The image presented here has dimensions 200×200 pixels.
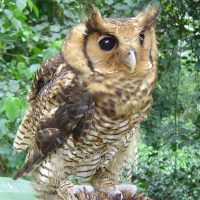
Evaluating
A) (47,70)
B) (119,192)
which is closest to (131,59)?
(47,70)

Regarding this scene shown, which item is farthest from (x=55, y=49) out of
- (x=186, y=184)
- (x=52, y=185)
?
(x=186, y=184)

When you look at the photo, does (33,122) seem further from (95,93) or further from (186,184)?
(186,184)

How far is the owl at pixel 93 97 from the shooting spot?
1.27 metres

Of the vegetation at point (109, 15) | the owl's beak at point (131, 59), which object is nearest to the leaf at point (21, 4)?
the vegetation at point (109, 15)

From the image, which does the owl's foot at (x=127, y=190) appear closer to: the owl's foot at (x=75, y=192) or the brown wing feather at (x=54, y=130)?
the owl's foot at (x=75, y=192)

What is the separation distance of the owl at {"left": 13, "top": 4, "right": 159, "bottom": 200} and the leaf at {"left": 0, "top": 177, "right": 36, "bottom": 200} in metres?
0.09

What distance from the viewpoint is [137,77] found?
1345 millimetres

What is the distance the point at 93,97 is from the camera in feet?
4.28

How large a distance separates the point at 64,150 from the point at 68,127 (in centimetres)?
14

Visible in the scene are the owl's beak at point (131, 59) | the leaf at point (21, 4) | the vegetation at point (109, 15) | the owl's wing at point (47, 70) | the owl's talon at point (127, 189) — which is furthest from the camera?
the vegetation at point (109, 15)

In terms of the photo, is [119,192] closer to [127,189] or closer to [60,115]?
[127,189]

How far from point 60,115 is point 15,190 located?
53 cm

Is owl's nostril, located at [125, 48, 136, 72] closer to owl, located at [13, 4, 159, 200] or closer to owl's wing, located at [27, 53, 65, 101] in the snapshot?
owl, located at [13, 4, 159, 200]

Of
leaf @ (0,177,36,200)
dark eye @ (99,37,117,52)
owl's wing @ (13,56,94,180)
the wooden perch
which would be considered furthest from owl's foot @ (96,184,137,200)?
dark eye @ (99,37,117,52)
